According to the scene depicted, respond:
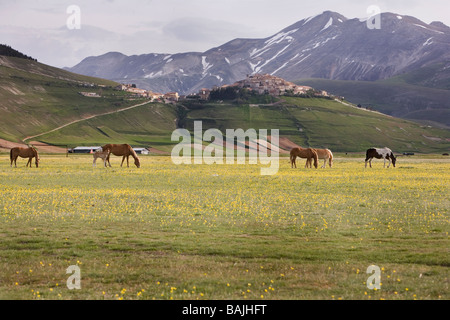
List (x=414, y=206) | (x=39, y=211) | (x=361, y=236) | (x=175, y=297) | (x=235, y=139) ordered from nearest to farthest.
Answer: (x=175, y=297)
(x=361, y=236)
(x=39, y=211)
(x=414, y=206)
(x=235, y=139)

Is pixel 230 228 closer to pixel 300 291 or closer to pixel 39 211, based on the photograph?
pixel 300 291

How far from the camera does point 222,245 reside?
16281 mm

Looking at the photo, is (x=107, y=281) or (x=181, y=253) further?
(x=181, y=253)

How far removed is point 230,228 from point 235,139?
589 feet

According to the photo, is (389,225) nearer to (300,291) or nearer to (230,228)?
(230,228)

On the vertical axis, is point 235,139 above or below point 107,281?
above

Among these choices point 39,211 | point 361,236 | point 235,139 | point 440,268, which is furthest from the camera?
point 235,139

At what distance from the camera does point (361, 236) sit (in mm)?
18062

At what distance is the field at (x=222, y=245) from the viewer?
1195 centimetres

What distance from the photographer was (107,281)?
12.5 metres

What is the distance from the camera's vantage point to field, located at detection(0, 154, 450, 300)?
11945 millimetres

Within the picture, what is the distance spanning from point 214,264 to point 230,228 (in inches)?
210
